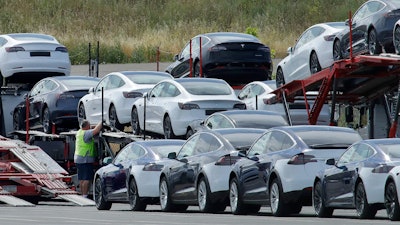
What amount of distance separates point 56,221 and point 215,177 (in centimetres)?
442

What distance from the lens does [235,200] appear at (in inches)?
963

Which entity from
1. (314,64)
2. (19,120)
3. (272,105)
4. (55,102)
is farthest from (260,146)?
(19,120)

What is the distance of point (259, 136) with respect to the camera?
25375mm

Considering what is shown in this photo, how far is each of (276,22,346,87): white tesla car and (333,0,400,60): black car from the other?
7.62 feet

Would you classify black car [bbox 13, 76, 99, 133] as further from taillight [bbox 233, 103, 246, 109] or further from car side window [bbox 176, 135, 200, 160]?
car side window [bbox 176, 135, 200, 160]

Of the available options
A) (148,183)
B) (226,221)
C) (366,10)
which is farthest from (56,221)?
(366,10)

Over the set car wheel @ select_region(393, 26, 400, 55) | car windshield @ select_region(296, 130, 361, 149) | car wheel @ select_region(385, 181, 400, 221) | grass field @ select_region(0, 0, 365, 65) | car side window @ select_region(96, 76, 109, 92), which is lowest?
grass field @ select_region(0, 0, 365, 65)

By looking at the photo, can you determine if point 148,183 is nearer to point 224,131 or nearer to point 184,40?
point 224,131

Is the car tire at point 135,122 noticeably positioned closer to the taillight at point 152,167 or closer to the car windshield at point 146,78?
the car windshield at point 146,78

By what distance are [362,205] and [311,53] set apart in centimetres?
1328

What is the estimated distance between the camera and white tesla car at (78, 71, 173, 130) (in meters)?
35.6

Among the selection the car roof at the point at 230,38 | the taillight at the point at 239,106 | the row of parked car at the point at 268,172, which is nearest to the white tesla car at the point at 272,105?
the taillight at the point at 239,106

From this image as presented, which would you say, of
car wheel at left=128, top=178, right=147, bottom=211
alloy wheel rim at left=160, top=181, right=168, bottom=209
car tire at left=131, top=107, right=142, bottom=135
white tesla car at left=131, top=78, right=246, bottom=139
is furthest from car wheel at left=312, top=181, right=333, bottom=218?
car tire at left=131, top=107, right=142, bottom=135

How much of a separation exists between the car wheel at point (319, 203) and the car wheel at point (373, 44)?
7394 mm
